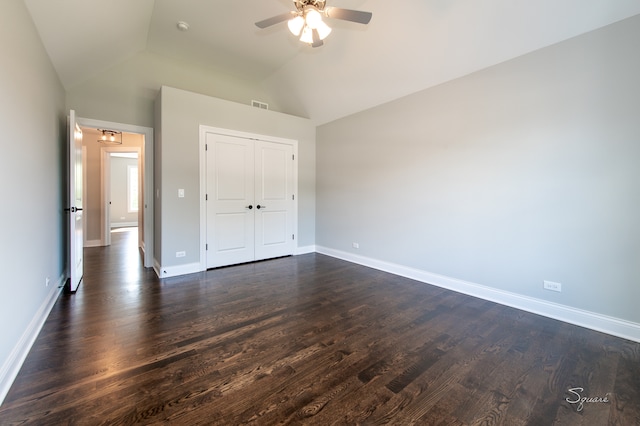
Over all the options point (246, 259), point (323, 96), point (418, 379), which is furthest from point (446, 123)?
point (246, 259)

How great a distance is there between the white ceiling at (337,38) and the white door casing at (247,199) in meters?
1.32

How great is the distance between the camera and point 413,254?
12.8ft

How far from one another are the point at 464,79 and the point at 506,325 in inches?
110

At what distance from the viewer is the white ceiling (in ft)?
8.20

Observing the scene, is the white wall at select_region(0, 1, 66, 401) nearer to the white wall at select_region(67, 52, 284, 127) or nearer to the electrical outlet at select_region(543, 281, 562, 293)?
the white wall at select_region(67, 52, 284, 127)

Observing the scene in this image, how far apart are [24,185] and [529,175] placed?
15.1ft

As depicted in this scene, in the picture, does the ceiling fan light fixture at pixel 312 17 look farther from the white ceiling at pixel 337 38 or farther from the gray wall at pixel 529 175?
the gray wall at pixel 529 175

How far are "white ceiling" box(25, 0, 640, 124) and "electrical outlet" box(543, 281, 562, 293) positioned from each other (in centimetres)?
240

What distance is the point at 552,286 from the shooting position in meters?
2.73

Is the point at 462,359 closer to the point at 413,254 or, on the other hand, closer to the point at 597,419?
the point at 597,419

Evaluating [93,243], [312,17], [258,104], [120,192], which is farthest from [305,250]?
[120,192]

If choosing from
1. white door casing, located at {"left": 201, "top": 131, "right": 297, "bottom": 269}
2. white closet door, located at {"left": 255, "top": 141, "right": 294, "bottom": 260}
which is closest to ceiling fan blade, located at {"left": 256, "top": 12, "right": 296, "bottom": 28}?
white door casing, located at {"left": 201, "top": 131, "right": 297, "bottom": 269}

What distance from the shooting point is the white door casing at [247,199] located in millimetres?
4285

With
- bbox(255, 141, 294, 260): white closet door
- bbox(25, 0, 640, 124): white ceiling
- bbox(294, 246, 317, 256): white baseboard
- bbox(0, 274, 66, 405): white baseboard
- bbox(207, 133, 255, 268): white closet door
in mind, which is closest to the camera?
bbox(0, 274, 66, 405): white baseboard
